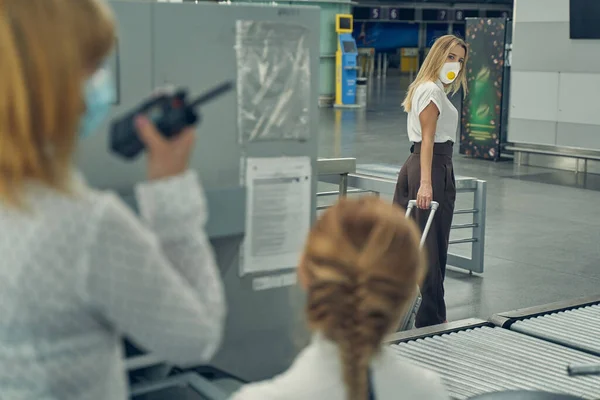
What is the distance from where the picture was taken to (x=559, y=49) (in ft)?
38.1

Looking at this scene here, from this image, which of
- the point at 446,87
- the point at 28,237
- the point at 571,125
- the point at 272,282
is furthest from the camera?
the point at 571,125

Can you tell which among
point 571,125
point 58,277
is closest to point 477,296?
point 58,277

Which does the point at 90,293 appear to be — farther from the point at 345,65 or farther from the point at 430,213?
the point at 345,65

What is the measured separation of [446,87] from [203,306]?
385 cm

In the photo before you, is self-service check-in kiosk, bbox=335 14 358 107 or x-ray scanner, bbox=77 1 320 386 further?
self-service check-in kiosk, bbox=335 14 358 107

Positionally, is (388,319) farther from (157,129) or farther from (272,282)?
(272,282)

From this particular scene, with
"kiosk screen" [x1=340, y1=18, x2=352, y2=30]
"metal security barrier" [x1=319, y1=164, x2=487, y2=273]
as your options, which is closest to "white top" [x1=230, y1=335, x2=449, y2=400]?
"metal security barrier" [x1=319, y1=164, x2=487, y2=273]

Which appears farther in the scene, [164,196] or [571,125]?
[571,125]

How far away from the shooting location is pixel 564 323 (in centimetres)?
365

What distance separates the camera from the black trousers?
5.02 meters

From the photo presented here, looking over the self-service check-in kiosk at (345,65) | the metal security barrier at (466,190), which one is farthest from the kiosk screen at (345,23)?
the metal security barrier at (466,190)

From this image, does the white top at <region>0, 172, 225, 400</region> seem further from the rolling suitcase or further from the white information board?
the rolling suitcase

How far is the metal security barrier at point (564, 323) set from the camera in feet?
11.1

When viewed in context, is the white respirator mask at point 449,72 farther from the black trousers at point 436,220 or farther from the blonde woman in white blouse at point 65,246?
the blonde woman in white blouse at point 65,246
